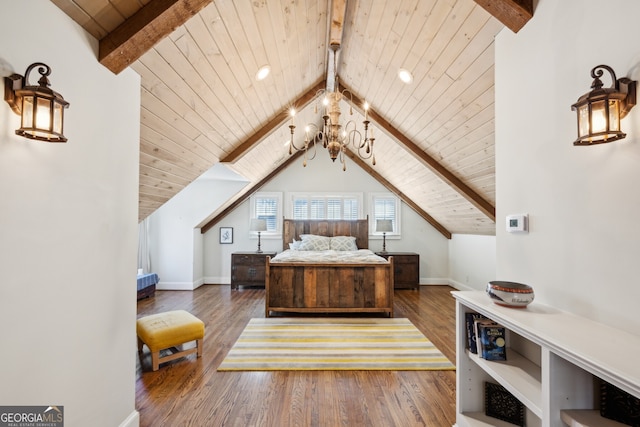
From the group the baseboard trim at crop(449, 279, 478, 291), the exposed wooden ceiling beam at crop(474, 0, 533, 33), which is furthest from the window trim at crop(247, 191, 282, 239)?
the exposed wooden ceiling beam at crop(474, 0, 533, 33)

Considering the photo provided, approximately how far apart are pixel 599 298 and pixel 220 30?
2439 mm

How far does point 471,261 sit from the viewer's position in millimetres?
5473

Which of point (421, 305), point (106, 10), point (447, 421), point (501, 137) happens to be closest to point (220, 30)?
point (106, 10)

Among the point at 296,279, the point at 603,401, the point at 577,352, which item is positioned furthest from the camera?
the point at 296,279

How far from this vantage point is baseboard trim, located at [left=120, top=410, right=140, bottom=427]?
5.83 ft

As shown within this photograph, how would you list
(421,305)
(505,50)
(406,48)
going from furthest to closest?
(421,305) < (406,48) < (505,50)

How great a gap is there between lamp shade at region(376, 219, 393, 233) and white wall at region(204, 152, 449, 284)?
0.54 meters

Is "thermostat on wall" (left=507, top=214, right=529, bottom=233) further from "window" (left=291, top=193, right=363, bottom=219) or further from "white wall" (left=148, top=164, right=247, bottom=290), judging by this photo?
"white wall" (left=148, top=164, right=247, bottom=290)

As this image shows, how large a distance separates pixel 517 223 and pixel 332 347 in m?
2.18

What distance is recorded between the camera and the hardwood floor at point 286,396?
2023mm

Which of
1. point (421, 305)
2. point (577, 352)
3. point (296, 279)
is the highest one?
point (577, 352)

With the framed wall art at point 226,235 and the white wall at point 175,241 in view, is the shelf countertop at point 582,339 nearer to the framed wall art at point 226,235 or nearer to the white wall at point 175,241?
the white wall at point 175,241

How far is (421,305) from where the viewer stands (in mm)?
4816

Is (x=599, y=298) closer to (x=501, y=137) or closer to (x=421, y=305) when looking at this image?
(x=501, y=137)
